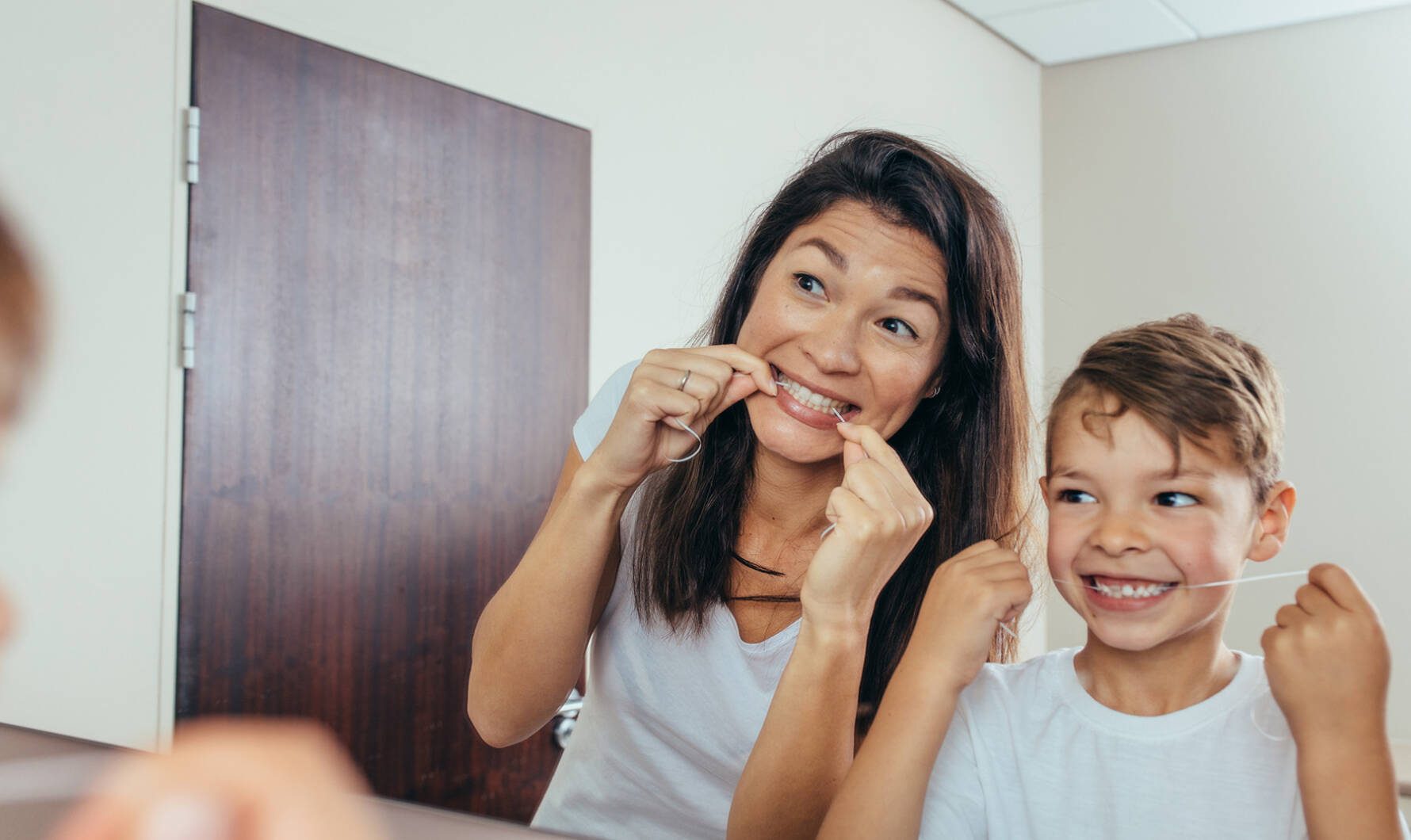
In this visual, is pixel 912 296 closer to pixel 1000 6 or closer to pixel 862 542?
pixel 862 542

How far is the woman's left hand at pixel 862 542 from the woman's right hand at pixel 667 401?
13 centimetres

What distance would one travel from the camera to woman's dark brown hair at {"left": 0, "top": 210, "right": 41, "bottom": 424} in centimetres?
59

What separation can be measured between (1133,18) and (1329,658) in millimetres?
2728

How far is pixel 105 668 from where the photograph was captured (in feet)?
2.81

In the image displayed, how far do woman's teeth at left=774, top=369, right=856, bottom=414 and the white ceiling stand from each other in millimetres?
2250

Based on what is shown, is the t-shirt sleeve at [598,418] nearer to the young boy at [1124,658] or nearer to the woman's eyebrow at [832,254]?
the woman's eyebrow at [832,254]

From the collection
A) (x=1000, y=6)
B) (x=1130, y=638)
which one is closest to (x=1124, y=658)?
(x=1130, y=638)

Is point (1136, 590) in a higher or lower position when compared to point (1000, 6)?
lower

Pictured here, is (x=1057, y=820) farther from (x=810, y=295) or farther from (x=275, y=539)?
(x=275, y=539)

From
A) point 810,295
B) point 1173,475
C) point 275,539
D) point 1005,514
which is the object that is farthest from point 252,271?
point 1173,475

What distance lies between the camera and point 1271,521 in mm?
666

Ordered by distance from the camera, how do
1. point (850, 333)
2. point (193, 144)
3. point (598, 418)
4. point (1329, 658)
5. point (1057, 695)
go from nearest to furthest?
1. point (1329, 658)
2. point (1057, 695)
3. point (850, 333)
4. point (598, 418)
5. point (193, 144)

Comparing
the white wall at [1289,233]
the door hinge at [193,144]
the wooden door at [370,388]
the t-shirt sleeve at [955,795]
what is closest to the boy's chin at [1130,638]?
the t-shirt sleeve at [955,795]

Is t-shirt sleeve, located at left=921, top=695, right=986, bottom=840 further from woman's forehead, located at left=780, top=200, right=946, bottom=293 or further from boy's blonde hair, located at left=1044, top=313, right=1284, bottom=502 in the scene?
woman's forehead, located at left=780, top=200, right=946, bottom=293
